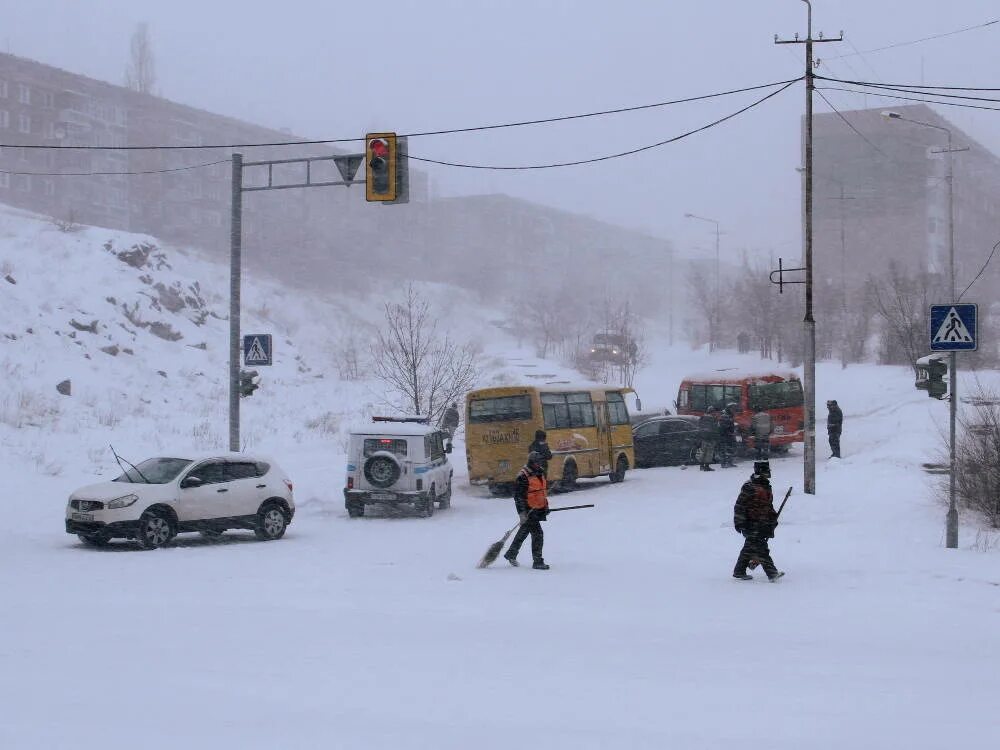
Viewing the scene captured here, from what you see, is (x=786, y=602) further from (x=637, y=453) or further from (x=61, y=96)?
(x=61, y=96)

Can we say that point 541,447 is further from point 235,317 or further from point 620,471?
point 235,317

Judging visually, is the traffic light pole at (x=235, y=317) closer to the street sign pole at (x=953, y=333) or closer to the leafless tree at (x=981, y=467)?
the street sign pole at (x=953, y=333)

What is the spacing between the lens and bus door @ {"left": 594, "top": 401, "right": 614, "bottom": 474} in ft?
94.4

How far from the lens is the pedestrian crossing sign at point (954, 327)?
48.3ft

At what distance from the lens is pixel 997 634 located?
10.2 m

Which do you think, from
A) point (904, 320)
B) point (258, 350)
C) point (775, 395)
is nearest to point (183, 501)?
point (258, 350)

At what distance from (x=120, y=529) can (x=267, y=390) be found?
3663 cm

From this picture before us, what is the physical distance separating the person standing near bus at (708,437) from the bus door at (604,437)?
10.1 feet

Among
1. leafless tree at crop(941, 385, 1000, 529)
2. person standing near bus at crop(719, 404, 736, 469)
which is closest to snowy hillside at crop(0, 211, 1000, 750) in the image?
leafless tree at crop(941, 385, 1000, 529)

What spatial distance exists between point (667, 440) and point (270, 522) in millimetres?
17608

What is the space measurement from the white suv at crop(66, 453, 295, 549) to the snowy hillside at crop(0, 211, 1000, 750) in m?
0.41

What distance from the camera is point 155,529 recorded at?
16688 mm

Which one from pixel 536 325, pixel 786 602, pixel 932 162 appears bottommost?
pixel 786 602

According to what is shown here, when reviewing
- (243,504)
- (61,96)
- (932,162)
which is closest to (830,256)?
(932,162)
